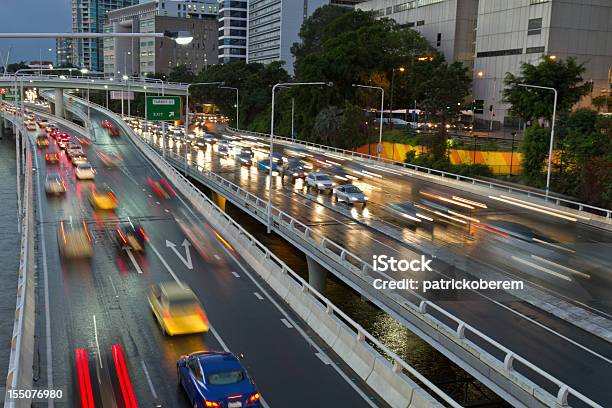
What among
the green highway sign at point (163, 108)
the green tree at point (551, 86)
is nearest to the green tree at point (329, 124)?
the green highway sign at point (163, 108)

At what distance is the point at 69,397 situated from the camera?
1720 cm

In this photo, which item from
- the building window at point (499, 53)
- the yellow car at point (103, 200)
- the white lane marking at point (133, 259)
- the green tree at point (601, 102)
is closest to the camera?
the white lane marking at point (133, 259)

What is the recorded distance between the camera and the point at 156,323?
23.5 meters

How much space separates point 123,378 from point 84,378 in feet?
3.71

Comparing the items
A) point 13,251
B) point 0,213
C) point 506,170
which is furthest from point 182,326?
point 506,170

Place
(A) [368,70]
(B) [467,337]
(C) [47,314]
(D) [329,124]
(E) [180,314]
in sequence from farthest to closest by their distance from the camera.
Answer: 1. (A) [368,70]
2. (D) [329,124]
3. (C) [47,314]
4. (E) [180,314]
5. (B) [467,337]

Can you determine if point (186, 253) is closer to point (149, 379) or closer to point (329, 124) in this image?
point (149, 379)

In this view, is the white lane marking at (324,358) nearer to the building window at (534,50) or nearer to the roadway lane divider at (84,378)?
the roadway lane divider at (84,378)

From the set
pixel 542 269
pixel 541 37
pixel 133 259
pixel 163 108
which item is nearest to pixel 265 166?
pixel 163 108

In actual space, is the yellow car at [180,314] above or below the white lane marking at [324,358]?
above

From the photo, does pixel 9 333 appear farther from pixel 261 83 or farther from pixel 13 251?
pixel 261 83

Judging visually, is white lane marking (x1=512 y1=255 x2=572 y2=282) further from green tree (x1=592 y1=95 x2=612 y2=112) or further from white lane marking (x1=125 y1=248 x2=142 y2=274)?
green tree (x1=592 y1=95 x2=612 y2=112)

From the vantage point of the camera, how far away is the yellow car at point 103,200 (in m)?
46.6

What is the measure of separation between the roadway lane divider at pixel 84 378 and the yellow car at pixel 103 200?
27327 millimetres
